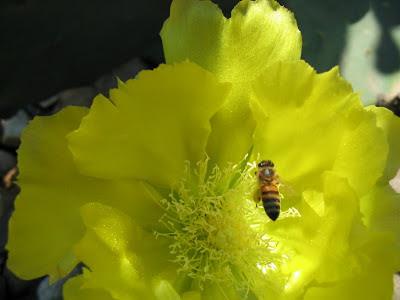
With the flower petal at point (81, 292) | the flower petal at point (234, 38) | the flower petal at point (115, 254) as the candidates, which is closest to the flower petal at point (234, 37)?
the flower petal at point (234, 38)

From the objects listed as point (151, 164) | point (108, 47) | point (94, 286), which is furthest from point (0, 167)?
point (94, 286)

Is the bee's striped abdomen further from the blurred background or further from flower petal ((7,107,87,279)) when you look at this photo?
the blurred background

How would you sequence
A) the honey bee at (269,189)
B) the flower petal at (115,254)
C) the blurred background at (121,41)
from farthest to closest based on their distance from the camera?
the blurred background at (121,41), the honey bee at (269,189), the flower petal at (115,254)

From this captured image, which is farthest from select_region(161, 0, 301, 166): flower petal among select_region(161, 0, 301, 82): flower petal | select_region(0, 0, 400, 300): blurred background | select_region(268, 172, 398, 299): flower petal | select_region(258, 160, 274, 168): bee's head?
select_region(0, 0, 400, 300): blurred background

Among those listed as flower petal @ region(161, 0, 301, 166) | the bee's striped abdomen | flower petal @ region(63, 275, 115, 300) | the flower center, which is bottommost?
the flower center

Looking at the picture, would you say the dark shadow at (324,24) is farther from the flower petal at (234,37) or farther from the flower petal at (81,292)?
the flower petal at (81,292)

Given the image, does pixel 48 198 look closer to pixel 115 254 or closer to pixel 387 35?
pixel 115 254

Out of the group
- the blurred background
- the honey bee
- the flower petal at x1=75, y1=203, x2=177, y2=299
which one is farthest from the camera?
the blurred background
